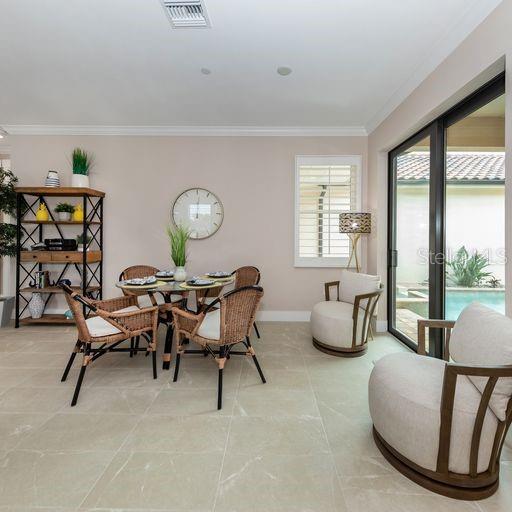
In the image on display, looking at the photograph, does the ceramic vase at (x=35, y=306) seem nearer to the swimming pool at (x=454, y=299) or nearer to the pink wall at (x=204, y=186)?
the pink wall at (x=204, y=186)

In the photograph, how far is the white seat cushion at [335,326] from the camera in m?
3.10

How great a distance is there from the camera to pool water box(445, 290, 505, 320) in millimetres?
2182

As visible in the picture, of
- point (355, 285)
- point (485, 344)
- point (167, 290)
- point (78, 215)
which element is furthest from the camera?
point (78, 215)

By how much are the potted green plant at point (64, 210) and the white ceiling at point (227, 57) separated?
119 centimetres

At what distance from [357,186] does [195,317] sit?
3.14 meters

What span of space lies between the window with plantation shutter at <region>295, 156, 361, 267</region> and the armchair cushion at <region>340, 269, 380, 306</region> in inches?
29.7

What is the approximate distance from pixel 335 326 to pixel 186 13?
3.05m

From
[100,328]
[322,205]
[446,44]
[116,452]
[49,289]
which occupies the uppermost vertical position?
[446,44]

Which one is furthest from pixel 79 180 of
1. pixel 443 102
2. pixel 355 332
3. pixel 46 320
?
pixel 443 102

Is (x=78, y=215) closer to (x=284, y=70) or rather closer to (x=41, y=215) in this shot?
(x=41, y=215)

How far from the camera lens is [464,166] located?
2.57 m

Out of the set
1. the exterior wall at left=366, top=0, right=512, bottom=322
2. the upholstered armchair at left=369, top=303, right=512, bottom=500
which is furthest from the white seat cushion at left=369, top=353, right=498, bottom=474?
the exterior wall at left=366, top=0, right=512, bottom=322

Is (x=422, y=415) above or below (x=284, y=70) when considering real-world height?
below

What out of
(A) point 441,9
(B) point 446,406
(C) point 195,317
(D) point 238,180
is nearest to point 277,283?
(D) point 238,180
